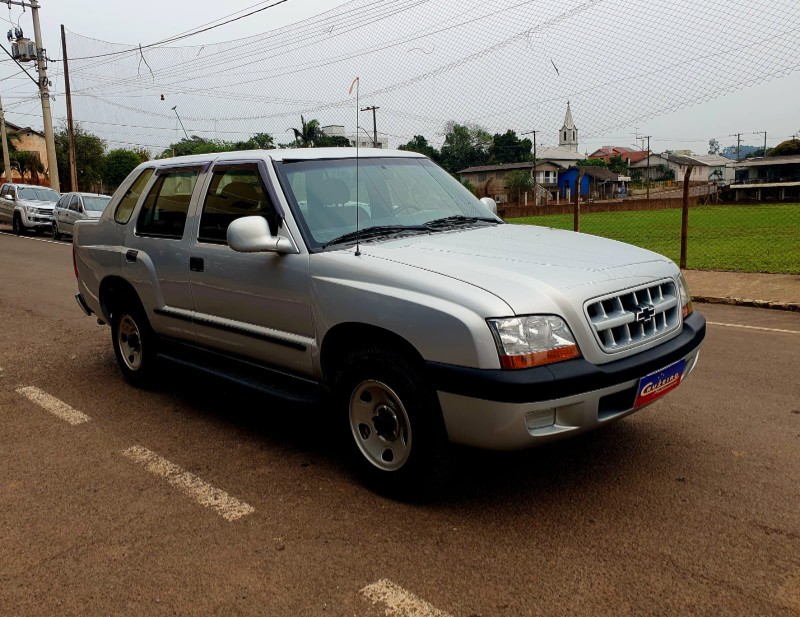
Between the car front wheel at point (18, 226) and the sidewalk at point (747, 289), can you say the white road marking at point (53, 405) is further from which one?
the car front wheel at point (18, 226)

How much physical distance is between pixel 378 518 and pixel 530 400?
95 centimetres

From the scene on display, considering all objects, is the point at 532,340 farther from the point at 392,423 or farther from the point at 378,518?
the point at 378,518

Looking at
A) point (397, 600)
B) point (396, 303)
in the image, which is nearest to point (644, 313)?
point (396, 303)

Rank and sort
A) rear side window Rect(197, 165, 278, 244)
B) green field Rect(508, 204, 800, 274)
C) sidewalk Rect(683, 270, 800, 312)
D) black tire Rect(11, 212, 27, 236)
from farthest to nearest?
black tire Rect(11, 212, 27, 236) < green field Rect(508, 204, 800, 274) < sidewalk Rect(683, 270, 800, 312) < rear side window Rect(197, 165, 278, 244)

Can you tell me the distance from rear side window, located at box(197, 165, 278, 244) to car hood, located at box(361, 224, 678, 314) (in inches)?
31.2

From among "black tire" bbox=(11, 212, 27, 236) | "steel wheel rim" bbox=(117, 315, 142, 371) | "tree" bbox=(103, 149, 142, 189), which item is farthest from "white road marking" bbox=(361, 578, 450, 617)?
"tree" bbox=(103, 149, 142, 189)

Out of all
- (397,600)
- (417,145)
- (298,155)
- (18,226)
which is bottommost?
(397,600)

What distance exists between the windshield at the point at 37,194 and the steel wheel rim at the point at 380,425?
24.4 m

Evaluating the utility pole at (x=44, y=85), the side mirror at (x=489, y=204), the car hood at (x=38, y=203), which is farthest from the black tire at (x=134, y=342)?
the utility pole at (x=44, y=85)

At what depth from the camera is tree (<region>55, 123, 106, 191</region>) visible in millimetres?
56156

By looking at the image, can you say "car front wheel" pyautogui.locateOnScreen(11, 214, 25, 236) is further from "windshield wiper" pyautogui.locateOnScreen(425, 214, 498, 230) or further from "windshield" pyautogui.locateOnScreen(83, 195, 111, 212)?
"windshield wiper" pyautogui.locateOnScreen(425, 214, 498, 230)

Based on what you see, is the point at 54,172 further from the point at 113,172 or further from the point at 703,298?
the point at 113,172

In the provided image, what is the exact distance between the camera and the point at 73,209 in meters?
20.9

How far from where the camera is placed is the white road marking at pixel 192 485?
11.4 feet
